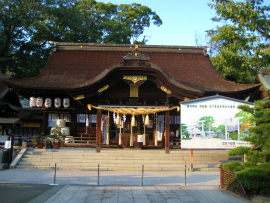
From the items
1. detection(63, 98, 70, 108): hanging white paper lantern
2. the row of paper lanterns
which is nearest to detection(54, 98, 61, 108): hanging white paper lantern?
the row of paper lanterns

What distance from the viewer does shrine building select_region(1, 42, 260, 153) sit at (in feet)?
53.9

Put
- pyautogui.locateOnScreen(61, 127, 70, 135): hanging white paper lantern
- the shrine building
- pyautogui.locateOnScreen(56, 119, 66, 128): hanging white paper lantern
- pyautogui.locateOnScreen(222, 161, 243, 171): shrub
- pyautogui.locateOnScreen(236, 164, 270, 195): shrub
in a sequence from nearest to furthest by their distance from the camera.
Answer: pyautogui.locateOnScreen(236, 164, 270, 195): shrub, pyautogui.locateOnScreen(222, 161, 243, 171): shrub, the shrine building, pyautogui.locateOnScreen(61, 127, 70, 135): hanging white paper lantern, pyautogui.locateOnScreen(56, 119, 66, 128): hanging white paper lantern

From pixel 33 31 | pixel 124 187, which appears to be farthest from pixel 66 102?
pixel 33 31

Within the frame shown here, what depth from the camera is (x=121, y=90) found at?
59.2 ft

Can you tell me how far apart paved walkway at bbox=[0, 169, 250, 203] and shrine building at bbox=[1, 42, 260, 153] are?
407 cm

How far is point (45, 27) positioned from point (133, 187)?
2235cm

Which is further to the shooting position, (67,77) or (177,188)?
(67,77)

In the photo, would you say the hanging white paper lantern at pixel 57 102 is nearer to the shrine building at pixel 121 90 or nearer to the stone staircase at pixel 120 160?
the shrine building at pixel 121 90

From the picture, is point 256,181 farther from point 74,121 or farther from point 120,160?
point 74,121

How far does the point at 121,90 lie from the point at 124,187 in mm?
8969

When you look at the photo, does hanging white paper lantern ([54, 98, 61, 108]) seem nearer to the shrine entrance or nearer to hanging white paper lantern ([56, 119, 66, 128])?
hanging white paper lantern ([56, 119, 66, 128])

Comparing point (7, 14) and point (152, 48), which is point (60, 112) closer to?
point (152, 48)

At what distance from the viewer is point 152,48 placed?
81.6 feet

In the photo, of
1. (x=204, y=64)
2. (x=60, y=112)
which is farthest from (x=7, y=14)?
(x=204, y=64)
